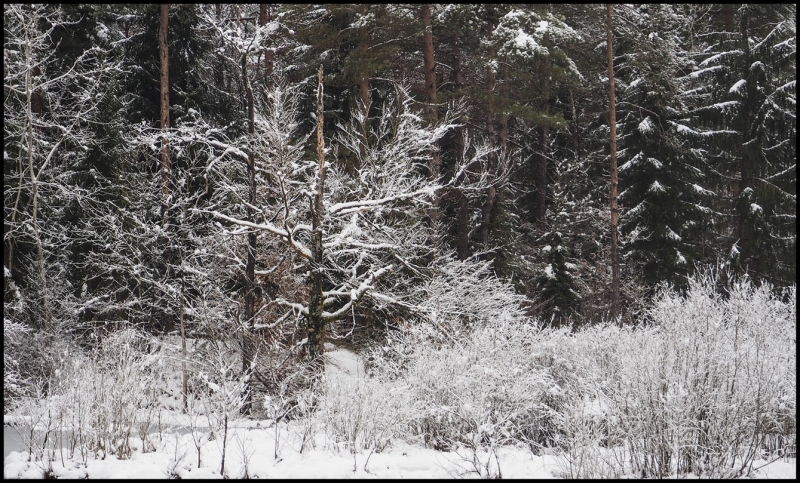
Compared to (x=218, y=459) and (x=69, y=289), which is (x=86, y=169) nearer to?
(x=69, y=289)

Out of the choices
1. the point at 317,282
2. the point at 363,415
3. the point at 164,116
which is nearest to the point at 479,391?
the point at 363,415

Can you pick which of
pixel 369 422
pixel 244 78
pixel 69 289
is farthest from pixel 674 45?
pixel 69 289

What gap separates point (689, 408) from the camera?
7086mm

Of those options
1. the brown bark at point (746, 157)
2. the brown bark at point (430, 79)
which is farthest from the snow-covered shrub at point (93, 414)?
the brown bark at point (746, 157)

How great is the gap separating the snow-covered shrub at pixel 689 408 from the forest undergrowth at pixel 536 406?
0.02 meters

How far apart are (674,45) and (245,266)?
15.6 meters

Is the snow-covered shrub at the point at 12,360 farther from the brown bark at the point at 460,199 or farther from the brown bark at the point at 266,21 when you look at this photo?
the brown bark at the point at 460,199

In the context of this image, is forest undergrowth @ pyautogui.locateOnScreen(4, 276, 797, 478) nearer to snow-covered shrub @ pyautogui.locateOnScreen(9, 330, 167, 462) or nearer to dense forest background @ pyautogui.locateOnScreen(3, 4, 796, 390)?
snow-covered shrub @ pyautogui.locateOnScreen(9, 330, 167, 462)

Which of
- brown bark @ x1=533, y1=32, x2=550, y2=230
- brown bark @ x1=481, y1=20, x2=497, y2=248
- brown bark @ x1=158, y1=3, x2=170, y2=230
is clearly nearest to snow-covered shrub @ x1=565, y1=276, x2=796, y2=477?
brown bark @ x1=481, y1=20, x2=497, y2=248

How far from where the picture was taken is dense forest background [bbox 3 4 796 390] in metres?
13.4

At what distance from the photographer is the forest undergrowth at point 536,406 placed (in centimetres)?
718

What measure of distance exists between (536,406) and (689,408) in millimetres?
2430

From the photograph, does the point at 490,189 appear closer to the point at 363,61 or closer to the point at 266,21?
the point at 363,61

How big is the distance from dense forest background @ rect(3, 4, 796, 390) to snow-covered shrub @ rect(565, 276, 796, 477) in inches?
218
